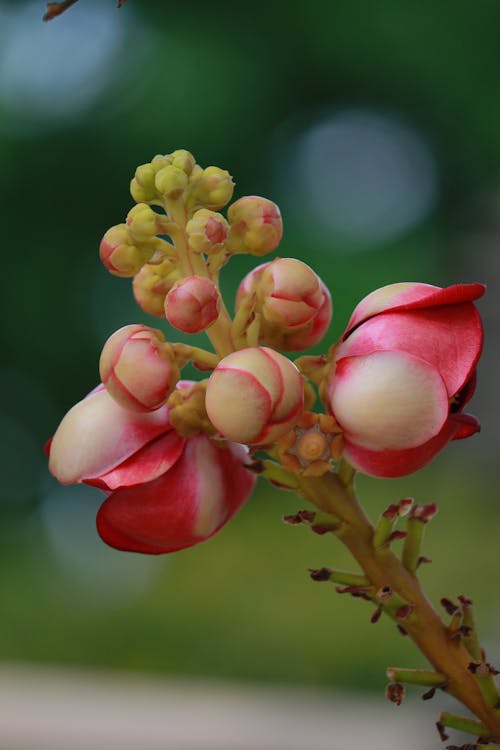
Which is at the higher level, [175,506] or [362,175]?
[362,175]

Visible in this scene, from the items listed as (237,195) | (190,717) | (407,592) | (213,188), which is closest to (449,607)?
(407,592)

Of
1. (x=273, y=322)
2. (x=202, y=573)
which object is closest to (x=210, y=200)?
(x=273, y=322)

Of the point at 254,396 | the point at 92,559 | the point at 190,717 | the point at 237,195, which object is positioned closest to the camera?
the point at 254,396

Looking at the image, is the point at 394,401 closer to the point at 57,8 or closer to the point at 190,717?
the point at 57,8

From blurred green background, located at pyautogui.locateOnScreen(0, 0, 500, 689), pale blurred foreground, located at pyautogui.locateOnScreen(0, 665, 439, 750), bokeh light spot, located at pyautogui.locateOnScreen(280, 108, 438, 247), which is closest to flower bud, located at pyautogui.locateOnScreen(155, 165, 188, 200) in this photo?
pale blurred foreground, located at pyautogui.locateOnScreen(0, 665, 439, 750)

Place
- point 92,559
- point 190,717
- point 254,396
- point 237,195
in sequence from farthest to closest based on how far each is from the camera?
1. point 237,195
2. point 92,559
3. point 190,717
4. point 254,396

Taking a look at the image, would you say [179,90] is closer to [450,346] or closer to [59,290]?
[59,290]
